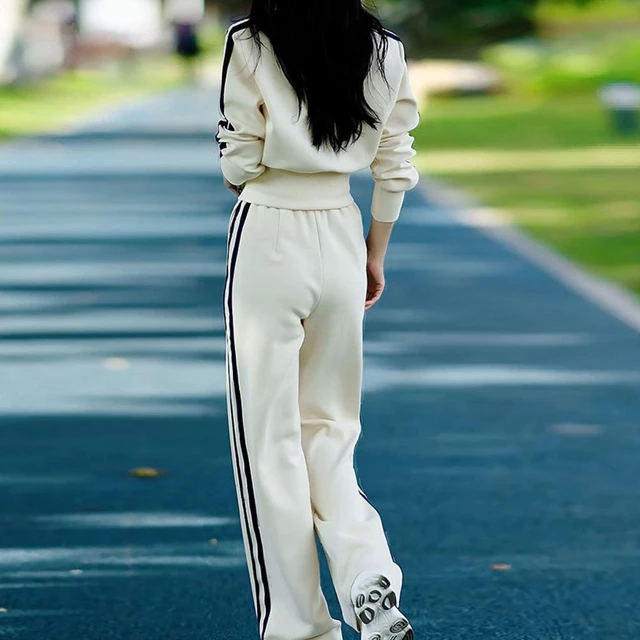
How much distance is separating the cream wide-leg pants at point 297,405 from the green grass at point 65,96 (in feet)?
89.9

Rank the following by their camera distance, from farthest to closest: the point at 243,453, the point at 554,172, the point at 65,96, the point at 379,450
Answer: the point at 65,96 < the point at 554,172 < the point at 379,450 < the point at 243,453

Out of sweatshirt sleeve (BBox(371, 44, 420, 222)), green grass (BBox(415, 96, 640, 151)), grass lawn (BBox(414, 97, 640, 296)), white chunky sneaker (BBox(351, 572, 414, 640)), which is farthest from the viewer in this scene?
green grass (BBox(415, 96, 640, 151))

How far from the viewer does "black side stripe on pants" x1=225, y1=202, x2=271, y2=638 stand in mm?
4152

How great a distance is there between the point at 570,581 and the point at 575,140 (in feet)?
83.5

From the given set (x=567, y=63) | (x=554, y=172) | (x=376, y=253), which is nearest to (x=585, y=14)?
(x=567, y=63)

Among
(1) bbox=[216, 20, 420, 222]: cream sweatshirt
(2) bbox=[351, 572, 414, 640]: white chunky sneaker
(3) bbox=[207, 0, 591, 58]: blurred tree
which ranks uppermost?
(1) bbox=[216, 20, 420, 222]: cream sweatshirt

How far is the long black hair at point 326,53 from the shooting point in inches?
159

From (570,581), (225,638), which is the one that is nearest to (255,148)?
(225,638)

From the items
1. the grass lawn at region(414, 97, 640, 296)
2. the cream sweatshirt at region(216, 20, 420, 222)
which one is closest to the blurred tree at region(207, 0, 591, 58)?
the grass lawn at region(414, 97, 640, 296)

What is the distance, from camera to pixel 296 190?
4.13 metres

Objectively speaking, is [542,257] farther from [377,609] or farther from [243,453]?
[377,609]

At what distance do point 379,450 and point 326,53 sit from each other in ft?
10.9

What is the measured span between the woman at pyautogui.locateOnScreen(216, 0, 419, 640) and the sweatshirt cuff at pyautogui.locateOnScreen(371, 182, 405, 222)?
0.14ft

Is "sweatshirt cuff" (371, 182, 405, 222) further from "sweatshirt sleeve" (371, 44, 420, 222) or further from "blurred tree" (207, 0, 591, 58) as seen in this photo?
"blurred tree" (207, 0, 591, 58)
